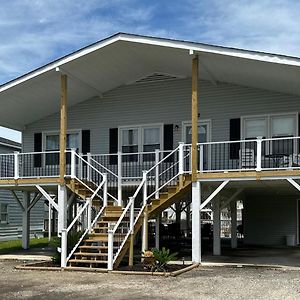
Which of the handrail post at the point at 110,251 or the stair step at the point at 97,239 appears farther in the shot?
the stair step at the point at 97,239

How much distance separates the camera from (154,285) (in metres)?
11.6

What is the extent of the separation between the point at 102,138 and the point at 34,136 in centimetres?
327

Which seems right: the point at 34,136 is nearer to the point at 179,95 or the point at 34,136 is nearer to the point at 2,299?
the point at 179,95

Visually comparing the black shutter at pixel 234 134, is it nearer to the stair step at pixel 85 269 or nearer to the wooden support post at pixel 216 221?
the wooden support post at pixel 216 221

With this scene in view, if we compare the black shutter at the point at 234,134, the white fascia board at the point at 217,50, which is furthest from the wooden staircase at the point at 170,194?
the white fascia board at the point at 217,50

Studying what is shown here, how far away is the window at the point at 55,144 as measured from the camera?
72.1 feet

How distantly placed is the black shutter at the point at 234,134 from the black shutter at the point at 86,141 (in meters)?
5.80

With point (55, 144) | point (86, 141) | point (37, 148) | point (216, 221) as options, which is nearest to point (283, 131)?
point (216, 221)

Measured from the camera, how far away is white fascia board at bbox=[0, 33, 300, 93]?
591 inches

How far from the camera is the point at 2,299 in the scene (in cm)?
1003

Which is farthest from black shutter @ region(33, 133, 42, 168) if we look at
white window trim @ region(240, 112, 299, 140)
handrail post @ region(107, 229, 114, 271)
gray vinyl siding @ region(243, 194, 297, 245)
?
handrail post @ region(107, 229, 114, 271)

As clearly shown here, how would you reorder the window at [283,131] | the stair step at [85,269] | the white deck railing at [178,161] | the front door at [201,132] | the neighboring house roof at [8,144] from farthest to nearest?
the neighboring house roof at [8,144] → the front door at [201,132] → the window at [283,131] → the white deck railing at [178,161] → the stair step at [85,269]

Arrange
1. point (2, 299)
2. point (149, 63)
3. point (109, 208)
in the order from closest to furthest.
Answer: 1. point (2, 299)
2. point (109, 208)
3. point (149, 63)

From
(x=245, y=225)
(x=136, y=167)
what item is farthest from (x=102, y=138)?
(x=245, y=225)
